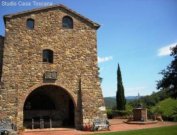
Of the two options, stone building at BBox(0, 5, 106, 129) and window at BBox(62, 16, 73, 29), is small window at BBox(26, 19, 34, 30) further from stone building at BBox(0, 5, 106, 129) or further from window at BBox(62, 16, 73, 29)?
window at BBox(62, 16, 73, 29)

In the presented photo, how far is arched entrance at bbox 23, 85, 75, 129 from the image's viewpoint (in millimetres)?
20031

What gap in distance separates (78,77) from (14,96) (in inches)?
186

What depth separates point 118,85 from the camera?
31.9 m

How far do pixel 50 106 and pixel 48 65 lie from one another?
4.03m

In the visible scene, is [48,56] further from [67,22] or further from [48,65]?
[67,22]

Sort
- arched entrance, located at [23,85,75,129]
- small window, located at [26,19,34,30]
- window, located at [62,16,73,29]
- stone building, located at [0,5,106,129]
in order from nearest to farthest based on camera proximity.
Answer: stone building, located at [0,5,106,129] → small window, located at [26,19,34,30] → window, located at [62,16,73,29] → arched entrance, located at [23,85,75,129]

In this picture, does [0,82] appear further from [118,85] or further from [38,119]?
[118,85]

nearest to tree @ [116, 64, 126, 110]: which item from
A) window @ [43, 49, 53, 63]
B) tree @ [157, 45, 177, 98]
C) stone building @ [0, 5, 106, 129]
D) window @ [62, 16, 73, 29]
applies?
tree @ [157, 45, 177, 98]

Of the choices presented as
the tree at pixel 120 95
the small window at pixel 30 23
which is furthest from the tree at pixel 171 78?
the small window at pixel 30 23

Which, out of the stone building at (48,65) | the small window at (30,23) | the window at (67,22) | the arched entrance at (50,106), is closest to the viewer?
the stone building at (48,65)

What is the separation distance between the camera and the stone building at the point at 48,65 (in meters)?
17.2

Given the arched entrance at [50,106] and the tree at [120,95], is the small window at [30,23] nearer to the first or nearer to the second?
the arched entrance at [50,106]

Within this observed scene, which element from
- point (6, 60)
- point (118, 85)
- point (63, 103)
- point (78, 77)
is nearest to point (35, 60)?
point (6, 60)

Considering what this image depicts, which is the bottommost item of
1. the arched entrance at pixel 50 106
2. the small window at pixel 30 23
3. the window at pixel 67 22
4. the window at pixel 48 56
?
the arched entrance at pixel 50 106
